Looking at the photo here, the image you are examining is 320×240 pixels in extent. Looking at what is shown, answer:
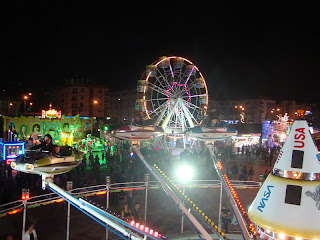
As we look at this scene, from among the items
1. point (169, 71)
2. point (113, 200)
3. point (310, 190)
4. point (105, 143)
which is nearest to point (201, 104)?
point (169, 71)

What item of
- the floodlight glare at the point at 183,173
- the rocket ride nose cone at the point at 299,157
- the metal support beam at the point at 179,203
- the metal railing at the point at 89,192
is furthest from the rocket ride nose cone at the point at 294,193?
the floodlight glare at the point at 183,173

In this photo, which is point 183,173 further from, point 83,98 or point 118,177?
point 83,98

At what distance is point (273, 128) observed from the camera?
35.9 metres

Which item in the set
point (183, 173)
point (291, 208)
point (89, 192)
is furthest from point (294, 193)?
point (183, 173)

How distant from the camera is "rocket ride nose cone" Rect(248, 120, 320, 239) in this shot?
142 inches


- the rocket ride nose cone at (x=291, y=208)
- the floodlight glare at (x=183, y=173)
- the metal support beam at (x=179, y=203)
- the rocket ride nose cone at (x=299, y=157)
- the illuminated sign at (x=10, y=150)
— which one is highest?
the rocket ride nose cone at (x=299, y=157)

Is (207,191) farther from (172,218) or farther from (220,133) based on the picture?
(220,133)

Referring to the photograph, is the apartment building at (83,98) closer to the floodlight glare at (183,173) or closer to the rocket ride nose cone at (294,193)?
the floodlight glare at (183,173)

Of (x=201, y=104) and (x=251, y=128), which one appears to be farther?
(x=251, y=128)

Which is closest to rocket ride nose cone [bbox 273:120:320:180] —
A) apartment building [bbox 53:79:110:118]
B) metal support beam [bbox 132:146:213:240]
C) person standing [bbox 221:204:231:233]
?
metal support beam [bbox 132:146:213:240]

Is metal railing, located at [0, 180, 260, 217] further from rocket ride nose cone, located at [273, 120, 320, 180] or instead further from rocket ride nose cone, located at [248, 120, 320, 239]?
rocket ride nose cone, located at [273, 120, 320, 180]

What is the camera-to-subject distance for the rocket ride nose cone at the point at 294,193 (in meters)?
3.62

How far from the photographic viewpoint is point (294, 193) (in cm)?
377

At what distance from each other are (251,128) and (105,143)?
20183mm
